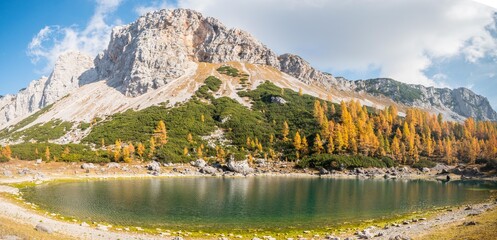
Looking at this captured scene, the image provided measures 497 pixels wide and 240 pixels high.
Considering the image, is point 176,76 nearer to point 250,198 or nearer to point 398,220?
point 250,198

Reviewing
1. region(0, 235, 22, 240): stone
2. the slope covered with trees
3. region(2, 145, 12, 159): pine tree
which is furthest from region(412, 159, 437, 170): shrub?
region(2, 145, 12, 159): pine tree

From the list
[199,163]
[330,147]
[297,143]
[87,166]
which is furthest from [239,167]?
[87,166]

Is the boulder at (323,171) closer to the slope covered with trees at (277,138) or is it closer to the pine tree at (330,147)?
the slope covered with trees at (277,138)

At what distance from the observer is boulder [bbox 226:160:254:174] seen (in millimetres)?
91562

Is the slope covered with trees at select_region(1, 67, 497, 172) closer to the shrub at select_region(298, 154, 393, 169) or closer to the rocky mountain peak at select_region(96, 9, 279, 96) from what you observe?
the shrub at select_region(298, 154, 393, 169)

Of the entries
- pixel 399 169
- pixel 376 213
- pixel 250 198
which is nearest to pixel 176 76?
pixel 399 169

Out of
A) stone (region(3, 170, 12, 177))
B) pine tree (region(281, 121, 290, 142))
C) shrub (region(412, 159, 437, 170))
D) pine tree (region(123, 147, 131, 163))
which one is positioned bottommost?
stone (region(3, 170, 12, 177))

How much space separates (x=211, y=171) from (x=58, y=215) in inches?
2310

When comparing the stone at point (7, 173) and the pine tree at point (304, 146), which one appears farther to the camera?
the pine tree at point (304, 146)

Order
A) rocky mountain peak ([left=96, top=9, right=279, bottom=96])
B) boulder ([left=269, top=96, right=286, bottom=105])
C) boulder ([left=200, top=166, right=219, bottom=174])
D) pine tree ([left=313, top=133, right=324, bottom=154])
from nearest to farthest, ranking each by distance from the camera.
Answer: boulder ([left=200, top=166, right=219, bottom=174]), pine tree ([left=313, top=133, right=324, bottom=154]), boulder ([left=269, top=96, right=286, bottom=105]), rocky mountain peak ([left=96, top=9, right=279, bottom=96])

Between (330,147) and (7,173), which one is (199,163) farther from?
(7,173)

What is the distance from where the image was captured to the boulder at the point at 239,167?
300 feet

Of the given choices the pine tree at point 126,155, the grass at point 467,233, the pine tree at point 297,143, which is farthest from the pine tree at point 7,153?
the grass at point 467,233

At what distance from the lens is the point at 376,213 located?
125ft
